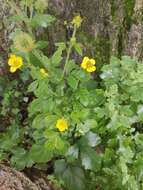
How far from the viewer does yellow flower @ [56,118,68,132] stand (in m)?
2.64

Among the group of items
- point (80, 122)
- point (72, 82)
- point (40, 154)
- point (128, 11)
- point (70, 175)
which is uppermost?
point (128, 11)

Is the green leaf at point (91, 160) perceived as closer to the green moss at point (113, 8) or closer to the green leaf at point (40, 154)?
the green leaf at point (40, 154)

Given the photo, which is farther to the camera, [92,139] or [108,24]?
[108,24]

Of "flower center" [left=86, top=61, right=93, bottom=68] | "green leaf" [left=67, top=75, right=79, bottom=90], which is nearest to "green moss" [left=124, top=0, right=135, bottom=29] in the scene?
"flower center" [left=86, top=61, right=93, bottom=68]

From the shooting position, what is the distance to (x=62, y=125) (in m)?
2.65

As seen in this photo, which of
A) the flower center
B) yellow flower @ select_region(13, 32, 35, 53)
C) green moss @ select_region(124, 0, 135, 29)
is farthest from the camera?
green moss @ select_region(124, 0, 135, 29)

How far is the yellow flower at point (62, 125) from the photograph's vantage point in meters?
2.64

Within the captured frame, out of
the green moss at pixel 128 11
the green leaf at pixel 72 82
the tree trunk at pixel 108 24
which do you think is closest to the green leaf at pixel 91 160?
the green leaf at pixel 72 82

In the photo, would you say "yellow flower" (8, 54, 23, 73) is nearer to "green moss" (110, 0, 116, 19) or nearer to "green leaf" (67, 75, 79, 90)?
"green leaf" (67, 75, 79, 90)

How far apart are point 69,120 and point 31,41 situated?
57cm

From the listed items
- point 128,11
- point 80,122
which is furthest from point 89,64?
point 128,11

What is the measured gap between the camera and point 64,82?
110 inches

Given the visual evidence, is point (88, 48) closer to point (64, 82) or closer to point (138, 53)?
point (138, 53)

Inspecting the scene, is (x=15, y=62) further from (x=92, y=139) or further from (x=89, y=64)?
(x=92, y=139)
